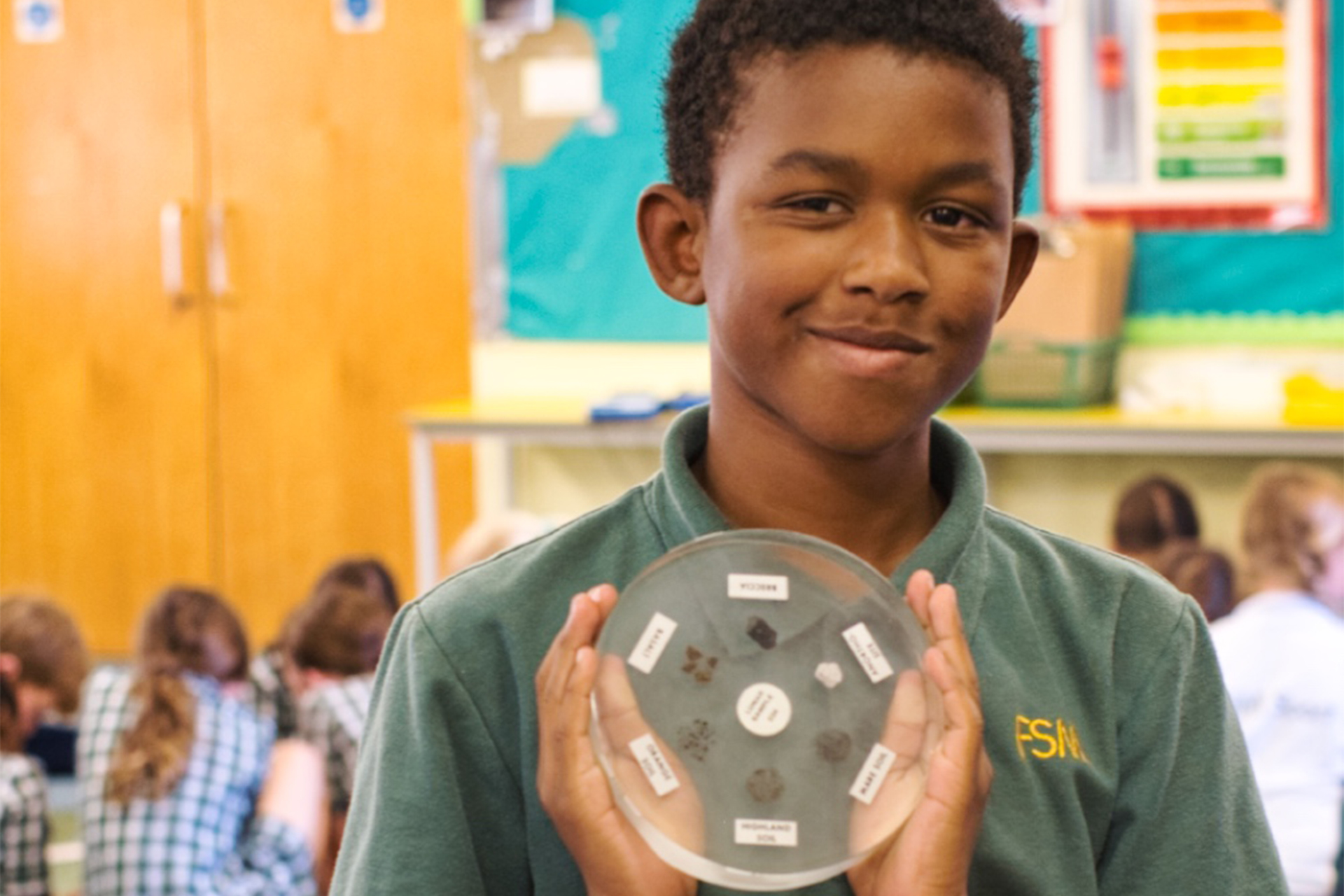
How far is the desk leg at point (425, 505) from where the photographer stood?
15.7 ft

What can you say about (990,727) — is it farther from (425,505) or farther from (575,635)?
(425,505)

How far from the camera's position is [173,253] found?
Result: 18.8 feet

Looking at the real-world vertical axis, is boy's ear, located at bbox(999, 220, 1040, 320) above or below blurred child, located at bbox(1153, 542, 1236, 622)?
above

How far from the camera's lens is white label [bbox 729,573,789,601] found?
1028mm

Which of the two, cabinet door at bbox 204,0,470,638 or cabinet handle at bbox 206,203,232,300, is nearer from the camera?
cabinet door at bbox 204,0,470,638

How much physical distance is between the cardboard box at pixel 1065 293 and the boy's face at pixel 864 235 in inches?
133

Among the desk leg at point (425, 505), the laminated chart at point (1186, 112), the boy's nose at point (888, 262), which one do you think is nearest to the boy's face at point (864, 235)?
the boy's nose at point (888, 262)

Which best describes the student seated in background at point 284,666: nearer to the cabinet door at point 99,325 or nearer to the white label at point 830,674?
the cabinet door at point 99,325

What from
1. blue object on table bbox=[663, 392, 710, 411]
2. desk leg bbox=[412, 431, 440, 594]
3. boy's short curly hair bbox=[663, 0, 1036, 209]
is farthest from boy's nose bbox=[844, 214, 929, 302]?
desk leg bbox=[412, 431, 440, 594]

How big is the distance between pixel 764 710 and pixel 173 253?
5.08 m

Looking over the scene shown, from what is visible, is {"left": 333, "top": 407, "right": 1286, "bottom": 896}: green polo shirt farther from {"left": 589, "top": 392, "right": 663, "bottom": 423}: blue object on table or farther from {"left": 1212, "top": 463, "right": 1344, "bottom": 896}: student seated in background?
{"left": 589, "top": 392, "right": 663, "bottom": 423}: blue object on table

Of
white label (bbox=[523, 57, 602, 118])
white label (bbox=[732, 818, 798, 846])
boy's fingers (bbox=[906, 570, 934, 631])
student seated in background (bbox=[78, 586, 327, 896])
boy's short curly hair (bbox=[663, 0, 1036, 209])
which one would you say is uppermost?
white label (bbox=[523, 57, 602, 118])

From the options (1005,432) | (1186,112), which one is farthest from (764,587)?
(1186,112)

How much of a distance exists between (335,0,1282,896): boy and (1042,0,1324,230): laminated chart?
12.6 feet
